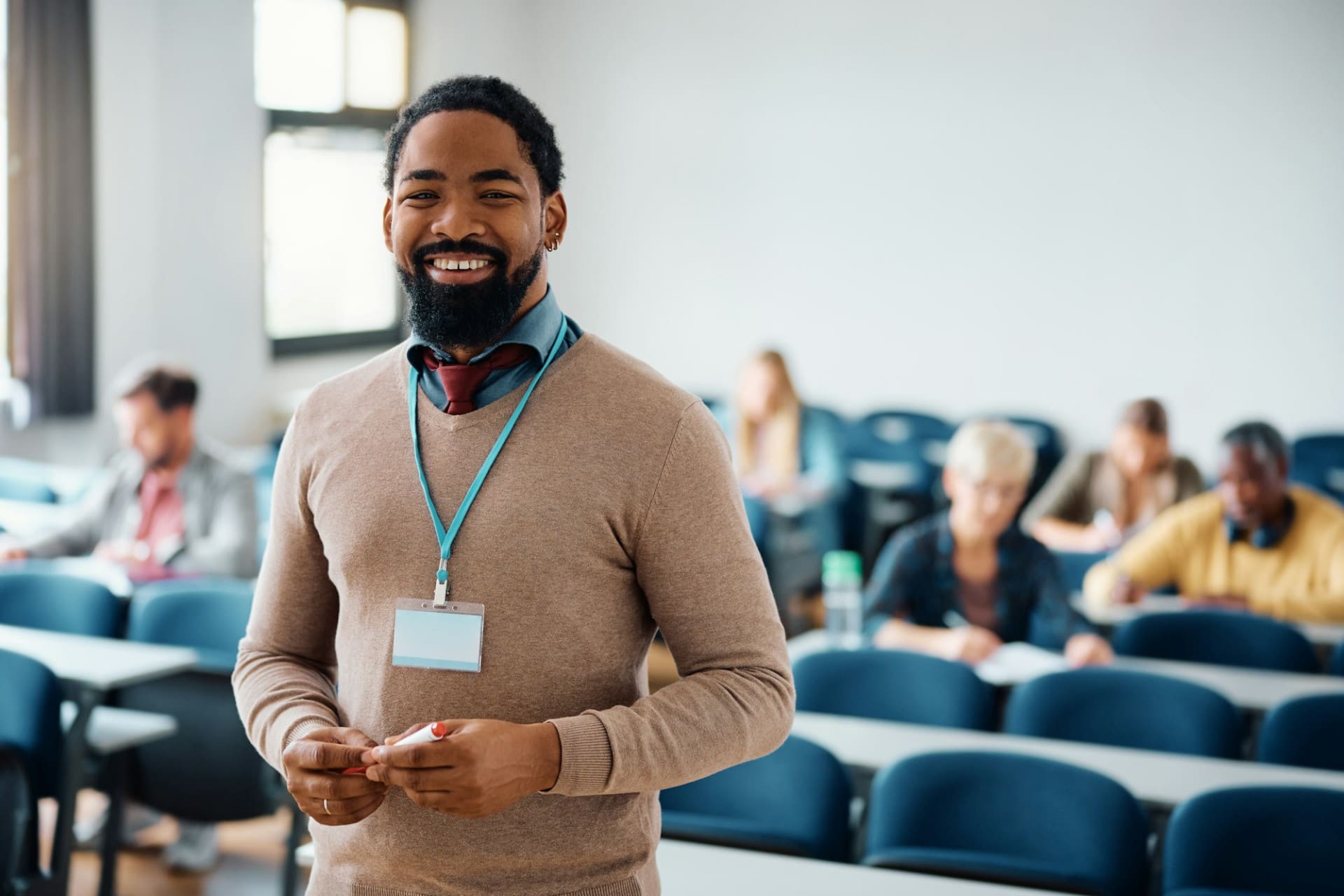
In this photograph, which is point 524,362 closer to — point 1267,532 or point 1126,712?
point 1126,712

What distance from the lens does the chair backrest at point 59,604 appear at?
410 cm

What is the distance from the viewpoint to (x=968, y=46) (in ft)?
26.4

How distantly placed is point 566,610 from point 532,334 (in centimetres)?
28

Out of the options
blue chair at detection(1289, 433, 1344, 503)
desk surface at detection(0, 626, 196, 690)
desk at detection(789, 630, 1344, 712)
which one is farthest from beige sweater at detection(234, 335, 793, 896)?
blue chair at detection(1289, 433, 1344, 503)

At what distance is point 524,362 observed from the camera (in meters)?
1.44

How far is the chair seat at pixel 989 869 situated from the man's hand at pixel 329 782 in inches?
54.9

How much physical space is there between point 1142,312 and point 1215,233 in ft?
1.80

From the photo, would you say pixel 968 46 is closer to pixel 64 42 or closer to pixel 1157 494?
pixel 1157 494

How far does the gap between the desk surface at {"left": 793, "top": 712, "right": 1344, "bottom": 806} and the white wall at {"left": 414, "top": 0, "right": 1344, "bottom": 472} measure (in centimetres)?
483

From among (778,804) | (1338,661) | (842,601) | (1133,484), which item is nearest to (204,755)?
(778,804)

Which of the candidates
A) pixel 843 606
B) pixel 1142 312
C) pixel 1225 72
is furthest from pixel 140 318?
pixel 1225 72

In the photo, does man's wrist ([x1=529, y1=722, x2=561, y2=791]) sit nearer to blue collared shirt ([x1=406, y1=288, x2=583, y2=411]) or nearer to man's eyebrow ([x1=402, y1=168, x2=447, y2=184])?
blue collared shirt ([x1=406, y1=288, x2=583, y2=411])

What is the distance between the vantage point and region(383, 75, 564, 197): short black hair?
1.41 meters

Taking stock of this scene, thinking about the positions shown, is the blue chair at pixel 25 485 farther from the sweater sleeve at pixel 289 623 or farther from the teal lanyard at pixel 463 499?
the teal lanyard at pixel 463 499
